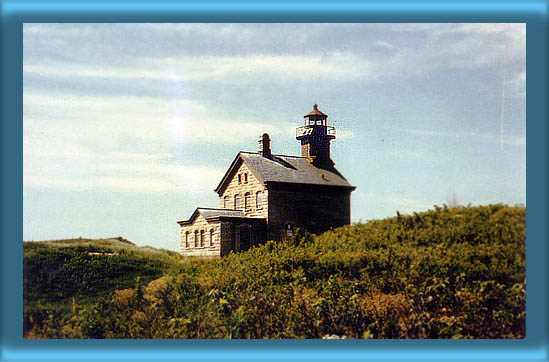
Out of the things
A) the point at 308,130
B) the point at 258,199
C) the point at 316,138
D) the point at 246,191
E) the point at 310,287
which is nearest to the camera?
the point at 310,287

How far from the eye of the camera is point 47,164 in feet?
39.5

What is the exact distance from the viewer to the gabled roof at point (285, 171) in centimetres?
1284

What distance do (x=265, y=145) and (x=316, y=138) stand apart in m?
1.09

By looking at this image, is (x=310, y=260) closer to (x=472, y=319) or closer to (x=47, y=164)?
(x=472, y=319)

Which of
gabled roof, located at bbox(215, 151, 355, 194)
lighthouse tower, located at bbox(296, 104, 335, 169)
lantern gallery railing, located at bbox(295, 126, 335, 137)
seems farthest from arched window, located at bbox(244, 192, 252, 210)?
lantern gallery railing, located at bbox(295, 126, 335, 137)

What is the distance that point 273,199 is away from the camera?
13.7 metres

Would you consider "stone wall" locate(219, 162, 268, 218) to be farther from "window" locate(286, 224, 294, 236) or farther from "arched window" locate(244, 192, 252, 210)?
"window" locate(286, 224, 294, 236)

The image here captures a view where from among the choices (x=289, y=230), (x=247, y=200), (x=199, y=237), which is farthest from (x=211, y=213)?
(x=289, y=230)

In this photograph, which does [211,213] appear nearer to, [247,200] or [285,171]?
[247,200]

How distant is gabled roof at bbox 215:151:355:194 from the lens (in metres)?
12.8

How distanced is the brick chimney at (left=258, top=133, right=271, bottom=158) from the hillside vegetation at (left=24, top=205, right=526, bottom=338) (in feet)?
6.77

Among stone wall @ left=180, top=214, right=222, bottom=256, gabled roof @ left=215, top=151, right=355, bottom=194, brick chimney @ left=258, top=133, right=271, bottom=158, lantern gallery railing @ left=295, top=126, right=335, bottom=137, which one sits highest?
lantern gallery railing @ left=295, top=126, right=335, bottom=137

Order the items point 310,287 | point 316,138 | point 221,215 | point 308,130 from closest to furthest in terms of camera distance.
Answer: point 310,287 → point 308,130 → point 316,138 → point 221,215

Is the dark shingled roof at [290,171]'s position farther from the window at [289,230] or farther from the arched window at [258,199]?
the window at [289,230]
